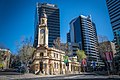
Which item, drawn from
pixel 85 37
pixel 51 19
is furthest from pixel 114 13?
pixel 51 19

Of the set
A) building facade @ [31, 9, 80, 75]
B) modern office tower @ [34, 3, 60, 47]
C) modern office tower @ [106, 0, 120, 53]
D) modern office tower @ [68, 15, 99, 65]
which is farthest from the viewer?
modern office tower @ [68, 15, 99, 65]

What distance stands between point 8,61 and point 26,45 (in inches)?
1755

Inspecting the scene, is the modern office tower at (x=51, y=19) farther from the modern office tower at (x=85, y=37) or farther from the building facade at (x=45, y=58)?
the building facade at (x=45, y=58)

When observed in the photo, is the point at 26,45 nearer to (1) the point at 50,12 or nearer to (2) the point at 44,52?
(2) the point at 44,52

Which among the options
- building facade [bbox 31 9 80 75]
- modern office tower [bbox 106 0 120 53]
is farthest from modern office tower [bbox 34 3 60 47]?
building facade [bbox 31 9 80 75]

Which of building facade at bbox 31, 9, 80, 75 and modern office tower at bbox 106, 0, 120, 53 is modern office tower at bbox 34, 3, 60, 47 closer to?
modern office tower at bbox 106, 0, 120, 53

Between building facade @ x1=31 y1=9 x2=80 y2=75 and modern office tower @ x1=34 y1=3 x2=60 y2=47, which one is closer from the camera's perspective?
Result: building facade @ x1=31 y1=9 x2=80 y2=75

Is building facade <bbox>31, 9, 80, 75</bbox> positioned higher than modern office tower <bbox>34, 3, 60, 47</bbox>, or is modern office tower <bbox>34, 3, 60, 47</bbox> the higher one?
modern office tower <bbox>34, 3, 60, 47</bbox>

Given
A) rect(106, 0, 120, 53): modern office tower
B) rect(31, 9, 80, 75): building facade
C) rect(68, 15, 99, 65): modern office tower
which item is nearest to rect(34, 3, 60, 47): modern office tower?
rect(68, 15, 99, 65): modern office tower

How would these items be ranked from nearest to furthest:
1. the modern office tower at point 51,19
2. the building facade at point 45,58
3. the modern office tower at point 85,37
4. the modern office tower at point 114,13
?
the building facade at point 45,58, the modern office tower at point 114,13, the modern office tower at point 51,19, the modern office tower at point 85,37

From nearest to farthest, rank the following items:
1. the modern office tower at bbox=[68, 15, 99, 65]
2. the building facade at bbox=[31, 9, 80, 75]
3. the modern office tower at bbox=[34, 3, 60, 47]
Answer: the building facade at bbox=[31, 9, 80, 75]
the modern office tower at bbox=[34, 3, 60, 47]
the modern office tower at bbox=[68, 15, 99, 65]

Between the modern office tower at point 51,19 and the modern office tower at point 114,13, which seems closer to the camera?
the modern office tower at point 114,13

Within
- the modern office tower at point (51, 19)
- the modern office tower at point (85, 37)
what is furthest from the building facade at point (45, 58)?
the modern office tower at point (85, 37)

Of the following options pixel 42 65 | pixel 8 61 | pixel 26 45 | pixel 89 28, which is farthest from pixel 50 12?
pixel 42 65
